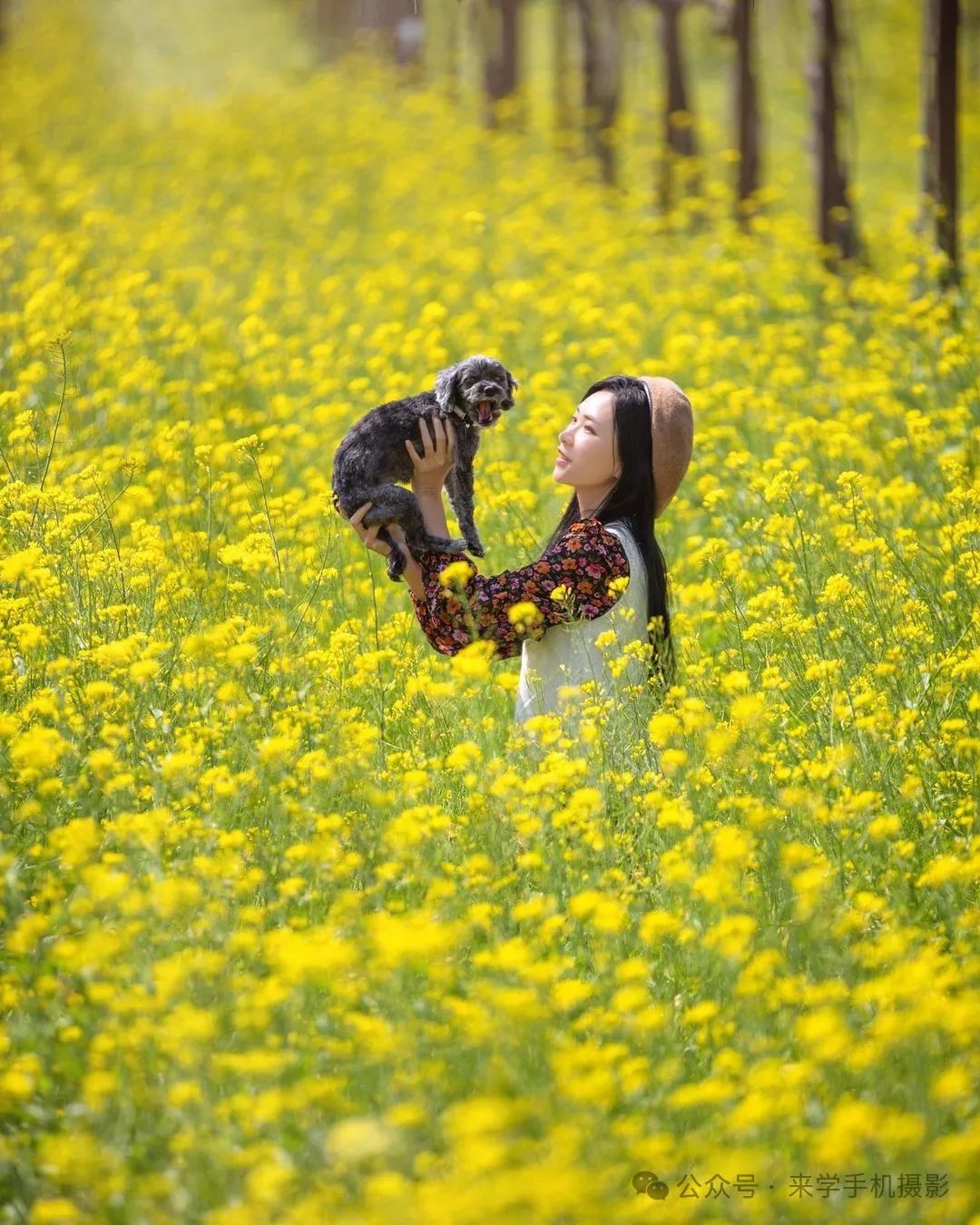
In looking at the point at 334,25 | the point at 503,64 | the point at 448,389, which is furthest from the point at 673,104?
the point at 334,25

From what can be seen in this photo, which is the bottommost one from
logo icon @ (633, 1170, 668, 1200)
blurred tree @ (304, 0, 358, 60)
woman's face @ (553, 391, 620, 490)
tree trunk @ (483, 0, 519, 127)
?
blurred tree @ (304, 0, 358, 60)

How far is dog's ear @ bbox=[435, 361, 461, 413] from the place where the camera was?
386 centimetres

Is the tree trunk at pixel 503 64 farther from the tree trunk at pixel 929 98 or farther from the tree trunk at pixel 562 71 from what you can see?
the tree trunk at pixel 929 98

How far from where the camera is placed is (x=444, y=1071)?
263 cm

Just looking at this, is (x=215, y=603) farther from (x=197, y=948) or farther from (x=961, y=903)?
(x=961, y=903)

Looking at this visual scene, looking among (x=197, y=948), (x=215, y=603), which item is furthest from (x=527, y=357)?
(x=197, y=948)

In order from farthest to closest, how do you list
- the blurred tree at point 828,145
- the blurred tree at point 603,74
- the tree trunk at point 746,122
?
the blurred tree at point 603,74 < the tree trunk at point 746,122 < the blurred tree at point 828,145

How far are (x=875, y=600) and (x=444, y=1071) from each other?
2.23 m

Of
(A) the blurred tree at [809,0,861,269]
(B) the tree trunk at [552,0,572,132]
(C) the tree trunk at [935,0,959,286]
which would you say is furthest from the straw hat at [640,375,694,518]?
(B) the tree trunk at [552,0,572,132]

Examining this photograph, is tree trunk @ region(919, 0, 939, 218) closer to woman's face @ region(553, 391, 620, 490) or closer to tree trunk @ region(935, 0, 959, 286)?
tree trunk @ region(935, 0, 959, 286)

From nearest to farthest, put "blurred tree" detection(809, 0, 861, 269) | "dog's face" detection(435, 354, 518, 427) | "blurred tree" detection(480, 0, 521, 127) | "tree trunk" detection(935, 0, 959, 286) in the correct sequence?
"dog's face" detection(435, 354, 518, 427), "tree trunk" detection(935, 0, 959, 286), "blurred tree" detection(809, 0, 861, 269), "blurred tree" detection(480, 0, 521, 127)

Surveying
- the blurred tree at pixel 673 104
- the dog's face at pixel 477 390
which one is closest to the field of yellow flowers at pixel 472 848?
the dog's face at pixel 477 390

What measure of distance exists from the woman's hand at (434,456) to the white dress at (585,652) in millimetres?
500

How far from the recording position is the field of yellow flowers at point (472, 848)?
235cm
